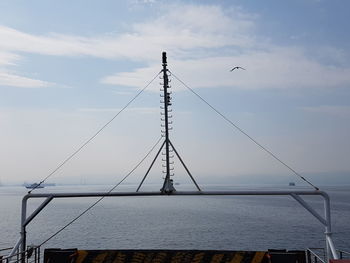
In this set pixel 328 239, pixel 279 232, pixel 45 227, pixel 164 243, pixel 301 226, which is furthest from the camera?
pixel 45 227

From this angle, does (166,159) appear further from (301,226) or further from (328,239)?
(301,226)

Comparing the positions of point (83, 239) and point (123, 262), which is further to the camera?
point (83, 239)

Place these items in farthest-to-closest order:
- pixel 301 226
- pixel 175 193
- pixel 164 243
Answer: pixel 301 226 < pixel 164 243 < pixel 175 193

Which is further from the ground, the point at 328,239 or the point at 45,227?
the point at 328,239

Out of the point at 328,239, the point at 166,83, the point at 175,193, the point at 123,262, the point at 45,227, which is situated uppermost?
the point at 166,83

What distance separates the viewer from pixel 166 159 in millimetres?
16297

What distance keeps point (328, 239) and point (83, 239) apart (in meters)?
54.8

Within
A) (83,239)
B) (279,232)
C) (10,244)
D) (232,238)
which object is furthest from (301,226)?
(10,244)

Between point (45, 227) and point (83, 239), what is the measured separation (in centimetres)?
2677

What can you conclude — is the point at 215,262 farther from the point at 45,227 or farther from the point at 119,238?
the point at 45,227

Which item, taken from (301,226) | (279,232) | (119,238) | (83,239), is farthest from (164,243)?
(301,226)

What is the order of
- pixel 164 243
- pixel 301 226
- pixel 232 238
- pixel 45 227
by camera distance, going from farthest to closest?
1. pixel 45 227
2. pixel 301 226
3. pixel 232 238
4. pixel 164 243

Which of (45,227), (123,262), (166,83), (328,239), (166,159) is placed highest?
(166,83)

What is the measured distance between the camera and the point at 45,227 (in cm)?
8412
